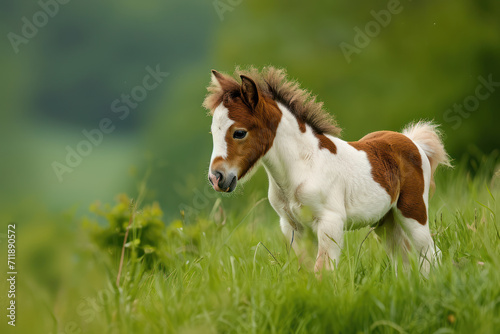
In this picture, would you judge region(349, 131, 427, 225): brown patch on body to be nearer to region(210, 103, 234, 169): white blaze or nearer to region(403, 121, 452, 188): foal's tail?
region(403, 121, 452, 188): foal's tail

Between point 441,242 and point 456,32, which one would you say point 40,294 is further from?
point 456,32

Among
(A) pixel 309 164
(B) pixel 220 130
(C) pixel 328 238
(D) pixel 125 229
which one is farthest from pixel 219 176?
(D) pixel 125 229

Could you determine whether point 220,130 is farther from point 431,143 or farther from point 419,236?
point 431,143

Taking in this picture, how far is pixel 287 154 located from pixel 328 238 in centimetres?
58

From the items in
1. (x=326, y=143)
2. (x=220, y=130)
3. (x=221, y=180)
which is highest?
(x=326, y=143)

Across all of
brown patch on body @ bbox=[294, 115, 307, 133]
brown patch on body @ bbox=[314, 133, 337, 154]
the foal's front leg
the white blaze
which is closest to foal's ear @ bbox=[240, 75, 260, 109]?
the white blaze

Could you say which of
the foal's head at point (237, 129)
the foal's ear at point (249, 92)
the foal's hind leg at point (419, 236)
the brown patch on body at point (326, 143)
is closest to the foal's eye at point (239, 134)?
the foal's head at point (237, 129)

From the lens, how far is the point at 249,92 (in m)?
3.24

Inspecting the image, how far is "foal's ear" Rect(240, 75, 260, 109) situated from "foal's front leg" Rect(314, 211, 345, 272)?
0.82 metres

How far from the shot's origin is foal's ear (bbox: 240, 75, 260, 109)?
10.6ft

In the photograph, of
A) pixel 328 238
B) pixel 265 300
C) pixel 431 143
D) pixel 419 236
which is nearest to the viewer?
pixel 265 300

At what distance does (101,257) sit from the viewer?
241 centimetres

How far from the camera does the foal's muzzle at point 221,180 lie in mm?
3102

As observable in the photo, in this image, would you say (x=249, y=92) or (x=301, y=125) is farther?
(x=301, y=125)
